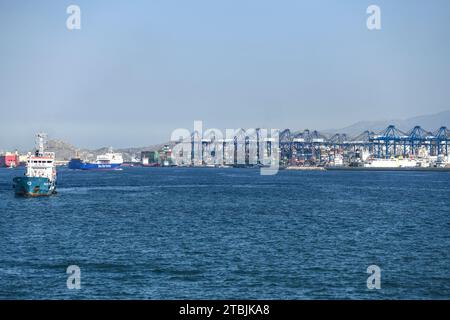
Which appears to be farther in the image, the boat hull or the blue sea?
the boat hull

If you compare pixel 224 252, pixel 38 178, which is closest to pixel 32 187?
pixel 38 178

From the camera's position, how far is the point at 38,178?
70000mm

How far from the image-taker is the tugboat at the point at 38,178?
69250 mm

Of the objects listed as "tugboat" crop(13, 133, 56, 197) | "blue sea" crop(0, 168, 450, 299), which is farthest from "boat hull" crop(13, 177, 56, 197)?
"blue sea" crop(0, 168, 450, 299)

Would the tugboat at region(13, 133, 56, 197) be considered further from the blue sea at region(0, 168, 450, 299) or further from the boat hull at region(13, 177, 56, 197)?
the blue sea at region(0, 168, 450, 299)

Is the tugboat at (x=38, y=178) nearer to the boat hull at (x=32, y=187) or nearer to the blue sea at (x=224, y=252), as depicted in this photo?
the boat hull at (x=32, y=187)

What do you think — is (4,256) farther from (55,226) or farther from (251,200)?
(251,200)

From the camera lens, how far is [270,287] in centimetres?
2231

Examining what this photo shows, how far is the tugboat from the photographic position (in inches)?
2726

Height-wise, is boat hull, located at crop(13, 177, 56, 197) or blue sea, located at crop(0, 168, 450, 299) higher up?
boat hull, located at crop(13, 177, 56, 197)

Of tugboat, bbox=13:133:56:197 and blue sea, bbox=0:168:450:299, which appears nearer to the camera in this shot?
blue sea, bbox=0:168:450:299

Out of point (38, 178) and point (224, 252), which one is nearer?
point (224, 252)

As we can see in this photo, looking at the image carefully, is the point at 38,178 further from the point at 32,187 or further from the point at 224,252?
the point at 224,252

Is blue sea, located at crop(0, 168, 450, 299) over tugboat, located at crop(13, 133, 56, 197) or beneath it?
beneath
